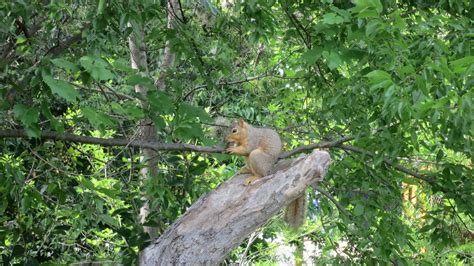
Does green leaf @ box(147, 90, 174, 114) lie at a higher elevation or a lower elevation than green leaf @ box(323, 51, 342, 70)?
lower

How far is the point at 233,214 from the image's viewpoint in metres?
3.18

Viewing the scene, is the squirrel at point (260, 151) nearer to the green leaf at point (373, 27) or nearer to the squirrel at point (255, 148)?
the squirrel at point (255, 148)

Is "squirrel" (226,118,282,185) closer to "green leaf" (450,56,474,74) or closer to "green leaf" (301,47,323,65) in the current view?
"green leaf" (301,47,323,65)

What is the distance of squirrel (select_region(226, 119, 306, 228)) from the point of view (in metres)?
3.63

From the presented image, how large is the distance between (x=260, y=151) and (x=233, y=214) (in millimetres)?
619

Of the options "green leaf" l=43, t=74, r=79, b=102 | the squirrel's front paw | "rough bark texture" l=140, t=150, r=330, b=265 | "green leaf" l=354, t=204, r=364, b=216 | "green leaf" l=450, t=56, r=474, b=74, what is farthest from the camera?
"green leaf" l=354, t=204, r=364, b=216

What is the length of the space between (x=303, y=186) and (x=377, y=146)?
74 cm

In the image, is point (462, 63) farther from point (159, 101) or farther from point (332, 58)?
point (159, 101)

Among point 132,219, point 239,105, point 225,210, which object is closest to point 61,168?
point 132,219

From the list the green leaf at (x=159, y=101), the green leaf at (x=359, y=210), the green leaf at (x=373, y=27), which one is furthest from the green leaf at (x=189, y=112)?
the green leaf at (x=359, y=210)

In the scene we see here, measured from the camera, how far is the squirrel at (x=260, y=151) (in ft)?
11.9

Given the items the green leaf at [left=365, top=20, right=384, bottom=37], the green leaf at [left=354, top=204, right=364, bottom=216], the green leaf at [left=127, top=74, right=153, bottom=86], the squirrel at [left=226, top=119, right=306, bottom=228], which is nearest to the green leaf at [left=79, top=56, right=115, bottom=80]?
the green leaf at [left=127, top=74, right=153, bottom=86]

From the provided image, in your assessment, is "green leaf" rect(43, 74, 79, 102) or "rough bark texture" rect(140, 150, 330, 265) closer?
"green leaf" rect(43, 74, 79, 102)

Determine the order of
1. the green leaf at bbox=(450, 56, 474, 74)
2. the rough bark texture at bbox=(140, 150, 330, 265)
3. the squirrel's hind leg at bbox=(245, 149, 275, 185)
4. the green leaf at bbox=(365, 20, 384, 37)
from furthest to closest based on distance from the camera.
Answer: the squirrel's hind leg at bbox=(245, 149, 275, 185) < the rough bark texture at bbox=(140, 150, 330, 265) < the green leaf at bbox=(365, 20, 384, 37) < the green leaf at bbox=(450, 56, 474, 74)
